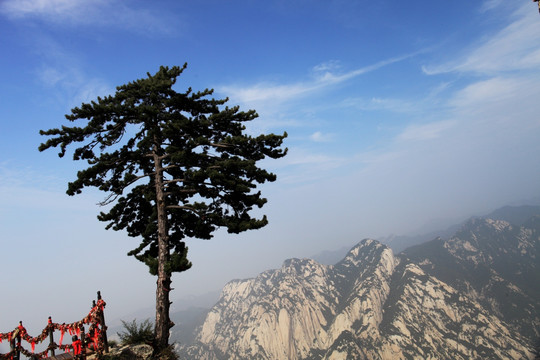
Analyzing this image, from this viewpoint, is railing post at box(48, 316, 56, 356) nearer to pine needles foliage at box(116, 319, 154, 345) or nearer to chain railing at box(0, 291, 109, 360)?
chain railing at box(0, 291, 109, 360)

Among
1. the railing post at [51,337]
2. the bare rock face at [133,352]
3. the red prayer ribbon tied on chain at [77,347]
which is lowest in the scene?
the bare rock face at [133,352]

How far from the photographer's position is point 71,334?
15422 millimetres

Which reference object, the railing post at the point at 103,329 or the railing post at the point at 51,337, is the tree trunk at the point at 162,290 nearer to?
the railing post at the point at 103,329

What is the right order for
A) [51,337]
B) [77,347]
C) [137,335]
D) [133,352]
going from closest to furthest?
[77,347] < [51,337] < [133,352] < [137,335]

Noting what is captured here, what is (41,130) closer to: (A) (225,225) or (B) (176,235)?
(B) (176,235)

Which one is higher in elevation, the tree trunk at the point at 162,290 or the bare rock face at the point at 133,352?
the tree trunk at the point at 162,290

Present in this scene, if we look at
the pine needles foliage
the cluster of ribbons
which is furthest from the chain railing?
the pine needles foliage

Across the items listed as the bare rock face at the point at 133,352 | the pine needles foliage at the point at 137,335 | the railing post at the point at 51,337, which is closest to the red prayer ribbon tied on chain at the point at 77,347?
the railing post at the point at 51,337

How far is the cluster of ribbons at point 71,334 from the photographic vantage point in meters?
14.8

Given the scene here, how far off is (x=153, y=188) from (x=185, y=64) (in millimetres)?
8773

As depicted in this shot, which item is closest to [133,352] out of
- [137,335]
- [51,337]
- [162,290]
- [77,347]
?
[137,335]

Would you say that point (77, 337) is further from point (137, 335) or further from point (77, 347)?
point (137, 335)

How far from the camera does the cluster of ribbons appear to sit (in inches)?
583

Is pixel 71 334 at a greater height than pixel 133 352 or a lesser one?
greater
